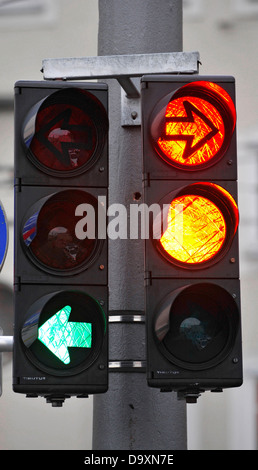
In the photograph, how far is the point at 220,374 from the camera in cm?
393

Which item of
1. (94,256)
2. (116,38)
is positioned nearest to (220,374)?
(94,256)

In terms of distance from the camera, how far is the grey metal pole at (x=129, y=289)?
178 inches

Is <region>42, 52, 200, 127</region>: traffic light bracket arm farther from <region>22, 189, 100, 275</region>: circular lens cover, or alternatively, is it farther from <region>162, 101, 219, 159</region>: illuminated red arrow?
<region>22, 189, 100, 275</region>: circular lens cover

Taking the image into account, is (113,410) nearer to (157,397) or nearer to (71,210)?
(157,397)

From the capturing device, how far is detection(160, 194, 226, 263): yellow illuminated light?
403cm

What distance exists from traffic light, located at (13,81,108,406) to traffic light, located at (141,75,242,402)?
0.20m

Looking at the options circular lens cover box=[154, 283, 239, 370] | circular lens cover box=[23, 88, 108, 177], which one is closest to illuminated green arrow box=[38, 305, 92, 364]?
circular lens cover box=[154, 283, 239, 370]

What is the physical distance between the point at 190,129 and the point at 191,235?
1.39ft

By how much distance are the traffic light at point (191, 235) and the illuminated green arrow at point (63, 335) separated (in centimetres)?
26

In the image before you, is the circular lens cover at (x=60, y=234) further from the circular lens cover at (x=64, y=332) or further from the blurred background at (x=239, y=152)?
the blurred background at (x=239, y=152)

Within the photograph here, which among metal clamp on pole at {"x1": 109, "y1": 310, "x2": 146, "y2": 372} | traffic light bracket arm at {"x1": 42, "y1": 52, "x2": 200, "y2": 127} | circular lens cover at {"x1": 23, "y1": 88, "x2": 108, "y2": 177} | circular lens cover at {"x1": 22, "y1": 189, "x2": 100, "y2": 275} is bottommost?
metal clamp on pole at {"x1": 109, "y1": 310, "x2": 146, "y2": 372}

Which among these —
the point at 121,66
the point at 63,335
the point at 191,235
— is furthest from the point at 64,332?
the point at 121,66

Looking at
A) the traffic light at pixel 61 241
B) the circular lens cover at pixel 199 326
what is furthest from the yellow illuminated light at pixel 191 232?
the traffic light at pixel 61 241

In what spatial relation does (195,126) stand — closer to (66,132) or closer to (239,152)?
(66,132)
